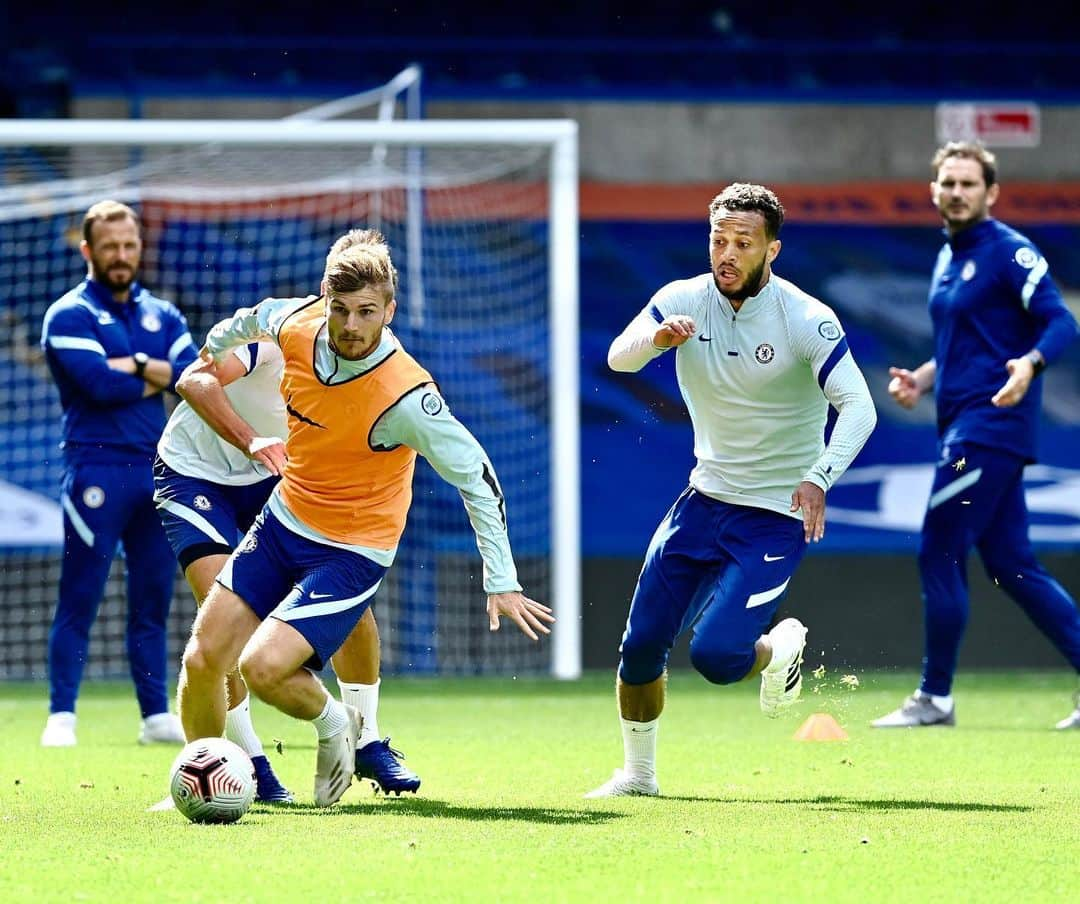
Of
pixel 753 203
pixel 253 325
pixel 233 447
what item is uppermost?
pixel 753 203

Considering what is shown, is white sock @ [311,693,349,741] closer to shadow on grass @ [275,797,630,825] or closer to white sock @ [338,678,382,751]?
shadow on grass @ [275,797,630,825]

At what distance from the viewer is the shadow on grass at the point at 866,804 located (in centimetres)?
624

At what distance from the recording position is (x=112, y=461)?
8.95 m

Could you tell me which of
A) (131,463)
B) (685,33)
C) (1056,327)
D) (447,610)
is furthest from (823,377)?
(685,33)

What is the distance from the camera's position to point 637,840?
17.9 ft

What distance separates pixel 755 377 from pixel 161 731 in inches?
141

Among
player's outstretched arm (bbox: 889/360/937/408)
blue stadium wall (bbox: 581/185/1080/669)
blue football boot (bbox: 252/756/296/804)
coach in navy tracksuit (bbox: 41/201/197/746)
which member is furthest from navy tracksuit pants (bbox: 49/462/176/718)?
blue stadium wall (bbox: 581/185/1080/669)

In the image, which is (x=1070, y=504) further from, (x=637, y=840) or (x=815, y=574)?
(x=637, y=840)

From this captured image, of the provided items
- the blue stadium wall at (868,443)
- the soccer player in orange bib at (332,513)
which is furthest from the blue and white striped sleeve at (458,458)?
the blue stadium wall at (868,443)

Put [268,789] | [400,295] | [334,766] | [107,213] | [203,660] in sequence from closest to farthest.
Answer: [203,660] → [334,766] → [268,789] → [107,213] → [400,295]

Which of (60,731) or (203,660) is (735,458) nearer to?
(203,660)

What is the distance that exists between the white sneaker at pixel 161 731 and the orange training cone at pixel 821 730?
2.81 metres

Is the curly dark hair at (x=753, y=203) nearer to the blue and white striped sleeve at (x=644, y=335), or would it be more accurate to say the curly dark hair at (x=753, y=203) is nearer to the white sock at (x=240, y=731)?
the blue and white striped sleeve at (x=644, y=335)

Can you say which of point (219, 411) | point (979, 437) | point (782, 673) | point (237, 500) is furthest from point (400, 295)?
point (782, 673)
